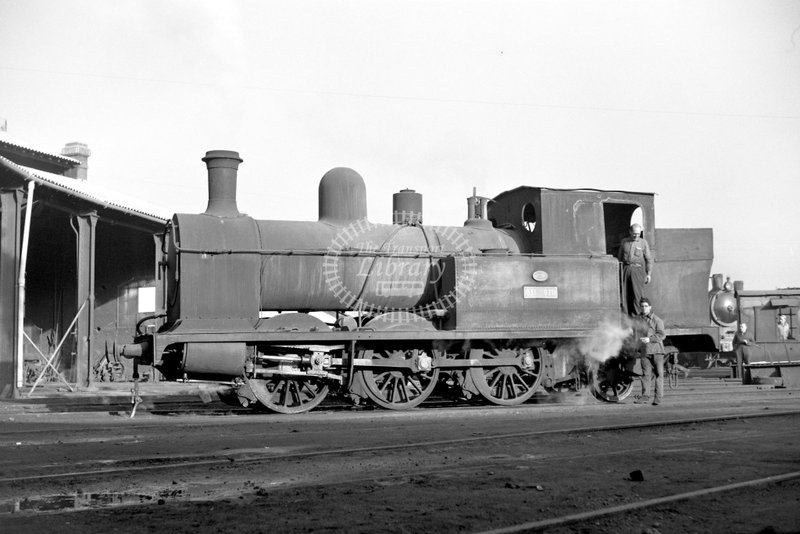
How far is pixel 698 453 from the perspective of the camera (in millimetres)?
7539

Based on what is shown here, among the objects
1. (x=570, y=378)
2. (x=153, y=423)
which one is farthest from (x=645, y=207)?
(x=153, y=423)

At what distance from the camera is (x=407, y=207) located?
12141 mm

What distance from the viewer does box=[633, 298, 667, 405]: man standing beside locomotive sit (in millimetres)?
12039

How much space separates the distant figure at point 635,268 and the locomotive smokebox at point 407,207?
10.0 feet

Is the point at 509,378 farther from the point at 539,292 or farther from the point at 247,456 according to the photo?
the point at 247,456

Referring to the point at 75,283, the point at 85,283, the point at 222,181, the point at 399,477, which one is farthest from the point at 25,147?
the point at 399,477

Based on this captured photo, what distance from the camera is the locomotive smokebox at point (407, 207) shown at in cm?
1205

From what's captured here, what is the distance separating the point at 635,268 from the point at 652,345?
3.73 feet

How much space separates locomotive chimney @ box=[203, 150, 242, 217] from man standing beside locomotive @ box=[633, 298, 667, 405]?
597cm

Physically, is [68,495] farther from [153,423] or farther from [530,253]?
[530,253]
